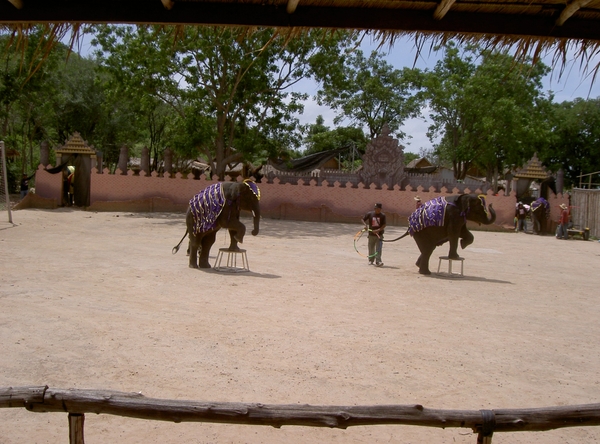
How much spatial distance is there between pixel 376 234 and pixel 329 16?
9.79 metres

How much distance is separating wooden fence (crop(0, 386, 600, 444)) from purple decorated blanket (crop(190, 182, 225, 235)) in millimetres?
8153

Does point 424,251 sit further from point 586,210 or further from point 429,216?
point 586,210

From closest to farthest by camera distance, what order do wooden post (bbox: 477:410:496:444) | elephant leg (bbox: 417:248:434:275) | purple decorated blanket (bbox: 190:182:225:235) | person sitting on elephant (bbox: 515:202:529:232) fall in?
wooden post (bbox: 477:410:496:444), purple decorated blanket (bbox: 190:182:225:235), elephant leg (bbox: 417:248:434:275), person sitting on elephant (bbox: 515:202:529:232)

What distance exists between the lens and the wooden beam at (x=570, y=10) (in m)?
3.31

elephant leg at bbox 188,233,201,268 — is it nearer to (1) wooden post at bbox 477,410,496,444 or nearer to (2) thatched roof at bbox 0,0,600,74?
(2) thatched roof at bbox 0,0,600,74

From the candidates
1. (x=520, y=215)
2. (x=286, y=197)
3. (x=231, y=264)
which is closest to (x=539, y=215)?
(x=520, y=215)

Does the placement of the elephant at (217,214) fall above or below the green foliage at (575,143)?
below

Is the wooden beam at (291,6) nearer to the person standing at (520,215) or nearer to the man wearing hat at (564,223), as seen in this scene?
the man wearing hat at (564,223)

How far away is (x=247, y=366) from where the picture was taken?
5793 millimetres

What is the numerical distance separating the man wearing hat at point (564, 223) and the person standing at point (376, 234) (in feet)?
39.5

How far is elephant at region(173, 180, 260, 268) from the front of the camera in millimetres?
11250

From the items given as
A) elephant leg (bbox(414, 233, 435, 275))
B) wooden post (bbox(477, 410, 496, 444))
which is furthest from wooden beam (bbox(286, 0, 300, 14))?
elephant leg (bbox(414, 233, 435, 275))

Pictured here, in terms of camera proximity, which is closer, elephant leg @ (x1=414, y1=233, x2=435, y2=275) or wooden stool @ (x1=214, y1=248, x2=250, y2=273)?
wooden stool @ (x1=214, y1=248, x2=250, y2=273)

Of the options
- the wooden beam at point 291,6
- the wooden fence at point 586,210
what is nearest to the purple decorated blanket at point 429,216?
the wooden beam at point 291,6
